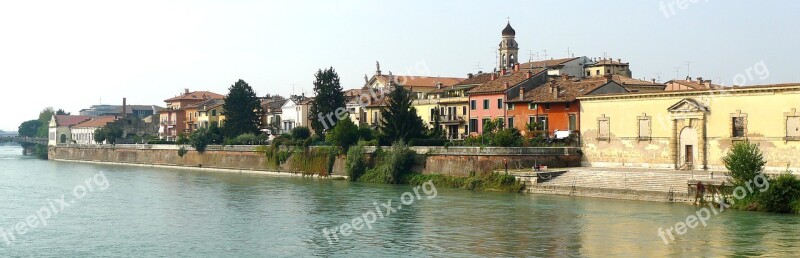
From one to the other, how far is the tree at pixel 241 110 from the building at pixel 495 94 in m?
29.0

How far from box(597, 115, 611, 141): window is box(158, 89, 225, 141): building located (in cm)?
6732

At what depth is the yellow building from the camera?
41.8 metres

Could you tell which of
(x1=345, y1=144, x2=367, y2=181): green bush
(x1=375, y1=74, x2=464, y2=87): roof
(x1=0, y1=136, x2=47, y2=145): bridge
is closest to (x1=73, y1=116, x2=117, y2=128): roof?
(x1=0, y1=136, x2=47, y2=145): bridge

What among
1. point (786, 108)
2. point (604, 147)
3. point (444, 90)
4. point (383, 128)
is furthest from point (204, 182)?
point (786, 108)

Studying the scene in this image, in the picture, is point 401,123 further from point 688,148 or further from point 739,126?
point 739,126

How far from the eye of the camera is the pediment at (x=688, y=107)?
45125mm

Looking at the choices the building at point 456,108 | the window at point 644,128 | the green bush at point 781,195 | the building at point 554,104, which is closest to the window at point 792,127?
the green bush at point 781,195

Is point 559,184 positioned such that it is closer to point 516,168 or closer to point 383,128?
point 516,168

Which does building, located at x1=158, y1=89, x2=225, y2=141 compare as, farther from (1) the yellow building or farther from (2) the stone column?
(2) the stone column

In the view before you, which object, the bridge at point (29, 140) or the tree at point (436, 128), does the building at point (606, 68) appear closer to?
the tree at point (436, 128)

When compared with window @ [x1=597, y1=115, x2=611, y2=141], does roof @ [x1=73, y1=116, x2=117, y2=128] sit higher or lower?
higher

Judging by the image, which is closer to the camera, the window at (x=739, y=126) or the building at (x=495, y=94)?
the window at (x=739, y=126)

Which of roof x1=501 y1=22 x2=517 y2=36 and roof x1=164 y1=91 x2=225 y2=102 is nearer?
roof x1=501 y1=22 x2=517 y2=36

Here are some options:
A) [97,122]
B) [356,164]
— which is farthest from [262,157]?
[97,122]
